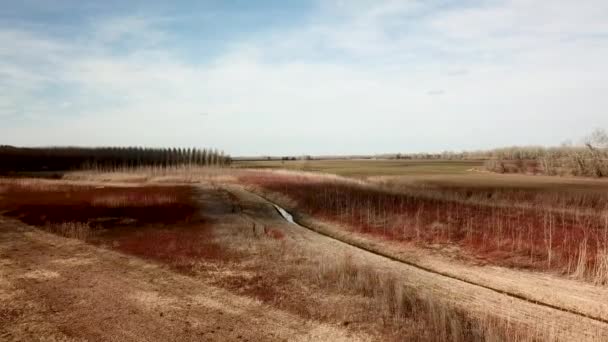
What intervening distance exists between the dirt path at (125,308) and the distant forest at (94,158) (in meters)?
64.6

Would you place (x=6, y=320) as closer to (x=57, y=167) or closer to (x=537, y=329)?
(x=537, y=329)

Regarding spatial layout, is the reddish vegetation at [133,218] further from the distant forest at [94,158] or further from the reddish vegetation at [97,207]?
the distant forest at [94,158]

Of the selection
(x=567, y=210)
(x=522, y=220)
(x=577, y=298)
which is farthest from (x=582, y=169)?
(x=577, y=298)

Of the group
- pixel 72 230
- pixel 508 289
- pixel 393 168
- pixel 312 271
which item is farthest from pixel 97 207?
pixel 393 168

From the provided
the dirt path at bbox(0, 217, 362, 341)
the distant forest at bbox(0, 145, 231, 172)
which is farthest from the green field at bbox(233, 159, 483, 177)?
the dirt path at bbox(0, 217, 362, 341)

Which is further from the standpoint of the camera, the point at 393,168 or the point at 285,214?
the point at 393,168

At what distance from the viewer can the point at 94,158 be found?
3538 inches

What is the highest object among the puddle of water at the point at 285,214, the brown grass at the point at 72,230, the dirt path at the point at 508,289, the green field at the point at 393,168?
the green field at the point at 393,168

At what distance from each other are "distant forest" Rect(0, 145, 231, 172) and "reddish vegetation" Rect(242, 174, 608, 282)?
54286 mm

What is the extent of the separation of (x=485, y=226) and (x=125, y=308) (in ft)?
60.7

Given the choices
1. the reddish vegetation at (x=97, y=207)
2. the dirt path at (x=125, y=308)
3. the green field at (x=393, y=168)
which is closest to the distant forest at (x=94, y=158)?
the green field at (x=393, y=168)

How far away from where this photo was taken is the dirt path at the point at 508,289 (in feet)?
38.1

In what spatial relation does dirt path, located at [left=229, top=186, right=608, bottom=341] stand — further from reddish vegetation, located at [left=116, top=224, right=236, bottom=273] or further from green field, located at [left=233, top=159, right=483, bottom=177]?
green field, located at [left=233, top=159, right=483, bottom=177]

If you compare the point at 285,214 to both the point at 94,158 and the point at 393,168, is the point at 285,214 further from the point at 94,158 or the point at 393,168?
the point at 94,158
